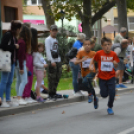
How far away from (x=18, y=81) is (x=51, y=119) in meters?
2.21

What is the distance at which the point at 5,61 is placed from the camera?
909cm

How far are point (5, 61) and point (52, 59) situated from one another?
6.09 feet

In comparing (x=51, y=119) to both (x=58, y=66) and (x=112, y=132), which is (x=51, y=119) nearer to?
(x=112, y=132)

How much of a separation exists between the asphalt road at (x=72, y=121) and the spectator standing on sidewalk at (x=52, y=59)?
0.71m

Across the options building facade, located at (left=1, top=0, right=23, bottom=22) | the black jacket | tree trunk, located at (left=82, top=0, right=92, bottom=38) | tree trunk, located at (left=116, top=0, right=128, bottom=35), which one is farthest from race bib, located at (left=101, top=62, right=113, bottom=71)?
building facade, located at (left=1, top=0, right=23, bottom=22)

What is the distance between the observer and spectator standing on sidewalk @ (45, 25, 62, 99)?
10.7 meters

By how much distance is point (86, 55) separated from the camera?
1027 cm

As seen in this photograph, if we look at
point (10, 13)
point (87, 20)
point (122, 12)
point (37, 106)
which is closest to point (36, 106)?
point (37, 106)

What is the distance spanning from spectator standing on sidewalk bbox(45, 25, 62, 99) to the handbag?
5.37 ft

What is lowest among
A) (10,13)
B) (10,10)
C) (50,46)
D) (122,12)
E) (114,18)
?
(50,46)

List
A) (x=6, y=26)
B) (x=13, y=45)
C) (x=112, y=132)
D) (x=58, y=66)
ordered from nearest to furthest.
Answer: (x=112, y=132) → (x=13, y=45) → (x=58, y=66) → (x=6, y=26)

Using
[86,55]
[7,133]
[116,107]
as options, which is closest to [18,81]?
[86,55]

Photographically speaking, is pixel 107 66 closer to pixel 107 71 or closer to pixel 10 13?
pixel 107 71

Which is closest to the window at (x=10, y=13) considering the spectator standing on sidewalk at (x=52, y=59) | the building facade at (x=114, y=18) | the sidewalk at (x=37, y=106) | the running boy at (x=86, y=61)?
the sidewalk at (x=37, y=106)
